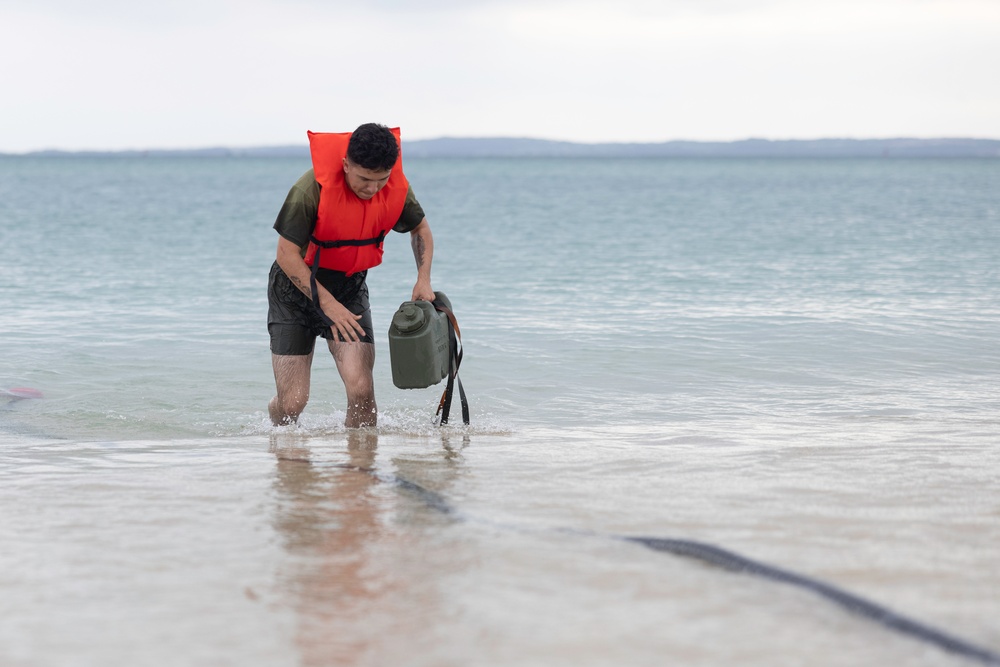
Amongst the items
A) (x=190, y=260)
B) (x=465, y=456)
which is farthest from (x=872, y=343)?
(x=190, y=260)

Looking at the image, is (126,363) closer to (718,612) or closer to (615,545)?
(615,545)

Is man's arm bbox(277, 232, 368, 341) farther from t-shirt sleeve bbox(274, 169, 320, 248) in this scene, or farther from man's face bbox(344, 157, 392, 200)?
man's face bbox(344, 157, 392, 200)

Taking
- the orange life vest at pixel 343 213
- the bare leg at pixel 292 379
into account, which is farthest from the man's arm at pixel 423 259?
the bare leg at pixel 292 379

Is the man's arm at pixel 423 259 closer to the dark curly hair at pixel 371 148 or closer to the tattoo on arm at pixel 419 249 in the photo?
the tattoo on arm at pixel 419 249

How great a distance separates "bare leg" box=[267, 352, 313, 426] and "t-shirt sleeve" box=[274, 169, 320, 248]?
2.44 feet

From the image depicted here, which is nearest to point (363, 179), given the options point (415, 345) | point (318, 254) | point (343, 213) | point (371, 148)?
point (371, 148)

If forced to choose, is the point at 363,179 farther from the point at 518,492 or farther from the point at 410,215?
the point at 518,492

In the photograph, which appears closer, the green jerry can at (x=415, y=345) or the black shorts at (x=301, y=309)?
the green jerry can at (x=415, y=345)

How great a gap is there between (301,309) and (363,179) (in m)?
0.90

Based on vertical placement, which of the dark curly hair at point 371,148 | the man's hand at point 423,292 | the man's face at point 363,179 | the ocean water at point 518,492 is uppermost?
the dark curly hair at point 371,148

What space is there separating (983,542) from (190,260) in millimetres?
19080

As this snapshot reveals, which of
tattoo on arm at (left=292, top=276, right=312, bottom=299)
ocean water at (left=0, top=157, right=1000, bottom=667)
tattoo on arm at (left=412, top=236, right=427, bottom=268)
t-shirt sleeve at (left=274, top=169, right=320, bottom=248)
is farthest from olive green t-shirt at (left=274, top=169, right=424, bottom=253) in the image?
ocean water at (left=0, top=157, right=1000, bottom=667)

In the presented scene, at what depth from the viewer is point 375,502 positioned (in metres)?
4.04

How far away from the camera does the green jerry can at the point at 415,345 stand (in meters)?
5.19
